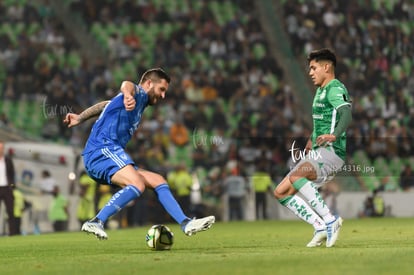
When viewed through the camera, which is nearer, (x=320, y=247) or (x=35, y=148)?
(x=320, y=247)

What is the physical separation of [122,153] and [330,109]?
228cm

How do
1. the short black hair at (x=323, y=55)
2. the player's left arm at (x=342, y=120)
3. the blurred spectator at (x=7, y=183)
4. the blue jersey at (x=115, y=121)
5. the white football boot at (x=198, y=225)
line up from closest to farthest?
1. the white football boot at (x=198, y=225)
2. the player's left arm at (x=342, y=120)
3. the blue jersey at (x=115, y=121)
4. the short black hair at (x=323, y=55)
5. the blurred spectator at (x=7, y=183)

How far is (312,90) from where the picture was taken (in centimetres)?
3027

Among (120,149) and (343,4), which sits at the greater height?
(343,4)

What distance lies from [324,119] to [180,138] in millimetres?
14701

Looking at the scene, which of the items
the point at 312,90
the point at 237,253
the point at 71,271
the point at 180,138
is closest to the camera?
the point at 71,271

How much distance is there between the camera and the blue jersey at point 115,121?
34.5 ft

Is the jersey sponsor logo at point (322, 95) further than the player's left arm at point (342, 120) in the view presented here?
Yes

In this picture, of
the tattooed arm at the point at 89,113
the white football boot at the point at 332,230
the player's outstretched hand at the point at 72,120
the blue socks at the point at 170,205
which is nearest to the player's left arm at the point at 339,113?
the white football boot at the point at 332,230

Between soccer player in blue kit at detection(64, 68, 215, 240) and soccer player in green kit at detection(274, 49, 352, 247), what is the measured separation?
1241mm

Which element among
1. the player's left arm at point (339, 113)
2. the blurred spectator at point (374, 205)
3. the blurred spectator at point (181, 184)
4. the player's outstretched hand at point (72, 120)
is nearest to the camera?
the player's left arm at point (339, 113)

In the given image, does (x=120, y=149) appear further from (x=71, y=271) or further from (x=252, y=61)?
(x=252, y=61)

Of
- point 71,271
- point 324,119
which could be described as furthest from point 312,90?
point 71,271

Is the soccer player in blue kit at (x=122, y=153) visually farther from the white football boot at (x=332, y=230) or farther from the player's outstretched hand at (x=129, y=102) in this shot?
the white football boot at (x=332, y=230)
